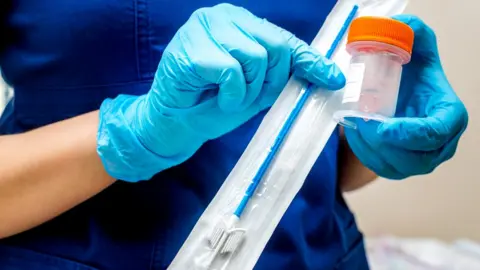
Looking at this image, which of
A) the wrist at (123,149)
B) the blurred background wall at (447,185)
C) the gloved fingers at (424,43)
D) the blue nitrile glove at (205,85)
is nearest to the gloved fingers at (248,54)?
the blue nitrile glove at (205,85)

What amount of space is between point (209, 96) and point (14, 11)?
0.26 metres

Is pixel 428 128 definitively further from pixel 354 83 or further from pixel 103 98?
pixel 103 98

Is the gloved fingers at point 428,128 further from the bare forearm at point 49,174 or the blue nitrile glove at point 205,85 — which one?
the bare forearm at point 49,174

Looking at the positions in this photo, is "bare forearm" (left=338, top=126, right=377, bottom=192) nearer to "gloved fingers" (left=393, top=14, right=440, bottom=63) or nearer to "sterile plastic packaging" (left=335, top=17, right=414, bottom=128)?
"gloved fingers" (left=393, top=14, right=440, bottom=63)

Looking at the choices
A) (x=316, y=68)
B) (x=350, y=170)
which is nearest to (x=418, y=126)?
(x=316, y=68)

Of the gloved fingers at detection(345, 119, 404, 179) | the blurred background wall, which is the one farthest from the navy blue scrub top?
the blurred background wall

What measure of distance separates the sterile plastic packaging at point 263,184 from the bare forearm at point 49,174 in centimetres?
15

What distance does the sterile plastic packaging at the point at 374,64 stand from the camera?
Answer: 20.4 inches

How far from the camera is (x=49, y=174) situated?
63 cm

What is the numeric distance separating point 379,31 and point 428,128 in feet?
0.51

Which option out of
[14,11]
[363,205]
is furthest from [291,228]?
[363,205]

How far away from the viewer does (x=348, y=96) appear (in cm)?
56

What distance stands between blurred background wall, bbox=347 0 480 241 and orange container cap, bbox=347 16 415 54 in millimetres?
742

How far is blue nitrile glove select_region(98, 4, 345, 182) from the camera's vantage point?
0.54m
